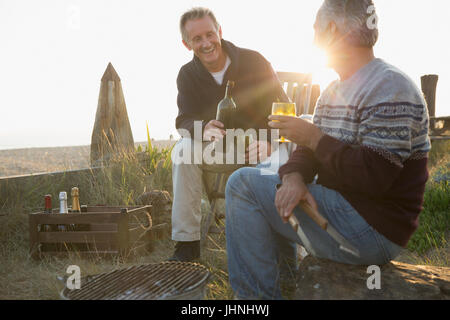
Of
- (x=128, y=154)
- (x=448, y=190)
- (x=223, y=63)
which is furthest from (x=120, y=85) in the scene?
(x=448, y=190)

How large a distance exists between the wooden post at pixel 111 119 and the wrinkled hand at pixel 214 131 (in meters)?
3.44

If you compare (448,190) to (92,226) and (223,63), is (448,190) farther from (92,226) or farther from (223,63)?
(92,226)

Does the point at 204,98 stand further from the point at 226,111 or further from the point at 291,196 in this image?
the point at 291,196

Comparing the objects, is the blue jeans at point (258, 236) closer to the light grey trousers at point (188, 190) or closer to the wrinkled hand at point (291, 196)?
the wrinkled hand at point (291, 196)

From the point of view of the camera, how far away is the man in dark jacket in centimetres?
321

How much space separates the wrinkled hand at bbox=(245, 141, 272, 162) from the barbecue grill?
1.06 meters

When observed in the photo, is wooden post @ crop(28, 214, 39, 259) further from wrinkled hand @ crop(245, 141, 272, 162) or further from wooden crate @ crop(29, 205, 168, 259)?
wrinkled hand @ crop(245, 141, 272, 162)

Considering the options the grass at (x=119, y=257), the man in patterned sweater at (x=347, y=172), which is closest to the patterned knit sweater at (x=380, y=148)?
the man in patterned sweater at (x=347, y=172)

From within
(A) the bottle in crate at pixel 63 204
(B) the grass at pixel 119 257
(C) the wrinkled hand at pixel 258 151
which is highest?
(C) the wrinkled hand at pixel 258 151

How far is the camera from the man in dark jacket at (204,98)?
321 cm

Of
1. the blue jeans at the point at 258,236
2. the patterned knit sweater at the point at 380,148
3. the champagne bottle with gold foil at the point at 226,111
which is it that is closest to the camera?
the patterned knit sweater at the point at 380,148

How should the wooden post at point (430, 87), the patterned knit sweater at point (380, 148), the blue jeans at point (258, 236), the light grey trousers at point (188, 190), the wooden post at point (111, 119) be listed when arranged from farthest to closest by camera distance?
the wooden post at point (430, 87) < the wooden post at point (111, 119) < the light grey trousers at point (188, 190) < the blue jeans at point (258, 236) < the patterned knit sweater at point (380, 148)
